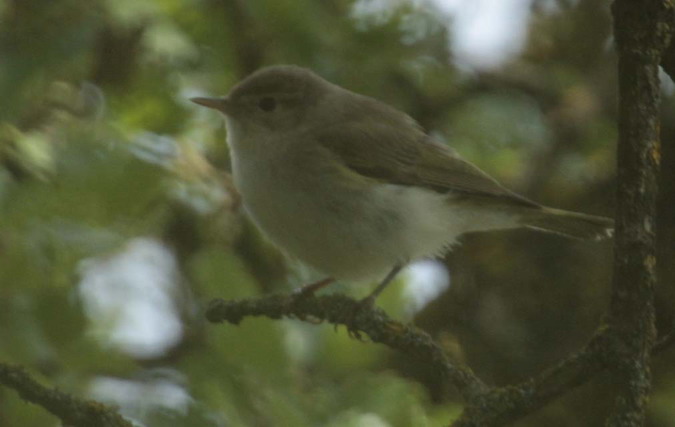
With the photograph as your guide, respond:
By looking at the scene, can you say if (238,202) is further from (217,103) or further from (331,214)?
(331,214)

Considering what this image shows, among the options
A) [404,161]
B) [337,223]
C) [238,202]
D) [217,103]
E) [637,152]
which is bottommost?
[238,202]

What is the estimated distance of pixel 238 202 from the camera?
14.4 feet

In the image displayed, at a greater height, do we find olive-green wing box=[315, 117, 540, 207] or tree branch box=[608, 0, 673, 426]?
tree branch box=[608, 0, 673, 426]

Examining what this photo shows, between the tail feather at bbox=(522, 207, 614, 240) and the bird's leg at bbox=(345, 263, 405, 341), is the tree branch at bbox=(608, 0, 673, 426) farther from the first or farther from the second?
the tail feather at bbox=(522, 207, 614, 240)

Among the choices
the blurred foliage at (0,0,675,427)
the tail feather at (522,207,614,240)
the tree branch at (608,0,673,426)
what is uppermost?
the tree branch at (608,0,673,426)

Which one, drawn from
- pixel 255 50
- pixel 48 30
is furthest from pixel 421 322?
pixel 48 30

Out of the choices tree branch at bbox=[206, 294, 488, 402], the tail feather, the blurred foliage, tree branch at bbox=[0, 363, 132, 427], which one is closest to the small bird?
the tail feather

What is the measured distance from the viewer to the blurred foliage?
2480 millimetres

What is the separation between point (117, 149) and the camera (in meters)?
2.84

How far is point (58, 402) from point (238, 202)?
271cm

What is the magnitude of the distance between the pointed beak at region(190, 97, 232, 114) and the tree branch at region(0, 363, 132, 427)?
2064 millimetres

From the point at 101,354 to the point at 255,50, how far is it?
2.04m

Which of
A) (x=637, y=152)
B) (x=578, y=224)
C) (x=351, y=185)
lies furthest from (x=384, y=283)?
(x=637, y=152)

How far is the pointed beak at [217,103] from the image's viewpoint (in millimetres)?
3680
